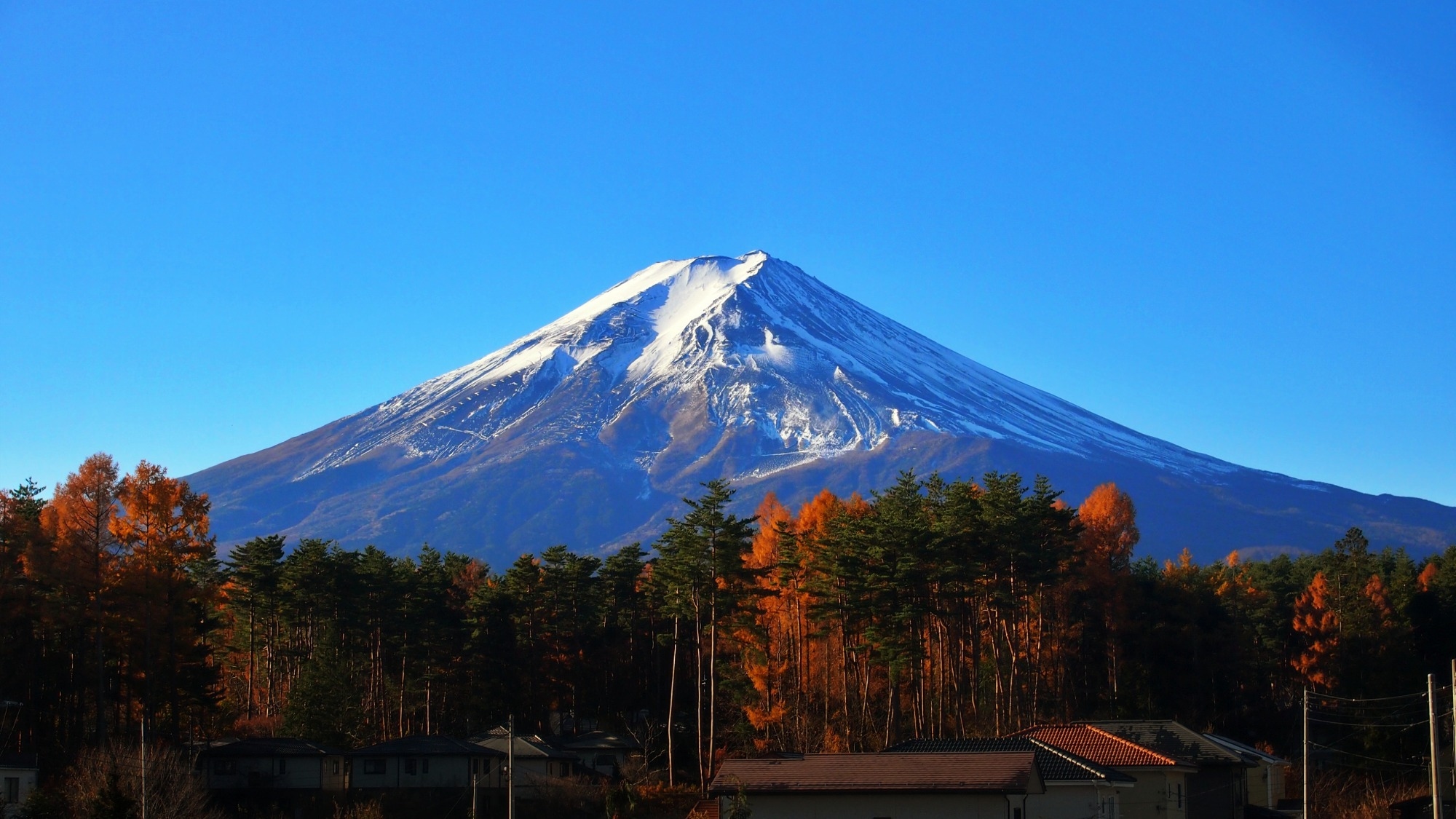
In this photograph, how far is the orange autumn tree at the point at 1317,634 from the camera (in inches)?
2665

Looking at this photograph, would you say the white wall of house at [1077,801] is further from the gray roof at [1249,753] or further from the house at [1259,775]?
the house at [1259,775]

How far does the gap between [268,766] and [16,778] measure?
A: 41.4 feet

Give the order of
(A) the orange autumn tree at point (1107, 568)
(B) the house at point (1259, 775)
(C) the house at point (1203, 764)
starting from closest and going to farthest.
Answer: (C) the house at point (1203, 764) < (B) the house at point (1259, 775) < (A) the orange autumn tree at point (1107, 568)

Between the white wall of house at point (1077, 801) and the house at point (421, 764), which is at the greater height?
the white wall of house at point (1077, 801)

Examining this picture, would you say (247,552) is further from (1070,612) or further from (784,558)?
(1070,612)

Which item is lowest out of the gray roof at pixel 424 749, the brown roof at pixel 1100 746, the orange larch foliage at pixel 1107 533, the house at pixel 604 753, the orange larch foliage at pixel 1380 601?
the house at pixel 604 753

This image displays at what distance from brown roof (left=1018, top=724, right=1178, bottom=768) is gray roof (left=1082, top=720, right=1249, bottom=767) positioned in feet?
5.10

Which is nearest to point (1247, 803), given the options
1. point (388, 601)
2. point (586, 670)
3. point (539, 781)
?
point (539, 781)

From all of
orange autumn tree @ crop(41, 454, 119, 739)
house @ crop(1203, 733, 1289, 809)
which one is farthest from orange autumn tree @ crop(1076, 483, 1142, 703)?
orange autumn tree @ crop(41, 454, 119, 739)

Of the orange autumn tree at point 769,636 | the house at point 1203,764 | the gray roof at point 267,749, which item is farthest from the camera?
the orange autumn tree at point 769,636

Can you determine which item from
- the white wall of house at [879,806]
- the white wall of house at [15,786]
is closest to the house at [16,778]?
the white wall of house at [15,786]

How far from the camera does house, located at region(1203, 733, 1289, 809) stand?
49.5 meters

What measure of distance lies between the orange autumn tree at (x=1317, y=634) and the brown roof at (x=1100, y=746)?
2573 cm

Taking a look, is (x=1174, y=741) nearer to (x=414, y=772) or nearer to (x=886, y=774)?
(x=886, y=774)
